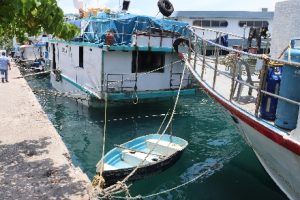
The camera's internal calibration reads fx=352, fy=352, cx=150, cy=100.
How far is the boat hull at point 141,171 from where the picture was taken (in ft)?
28.4

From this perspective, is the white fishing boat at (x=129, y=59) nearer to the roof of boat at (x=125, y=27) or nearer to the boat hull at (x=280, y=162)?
the roof of boat at (x=125, y=27)

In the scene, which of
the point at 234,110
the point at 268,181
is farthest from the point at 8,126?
the point at 268,181

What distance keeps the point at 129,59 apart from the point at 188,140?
448 centimetres

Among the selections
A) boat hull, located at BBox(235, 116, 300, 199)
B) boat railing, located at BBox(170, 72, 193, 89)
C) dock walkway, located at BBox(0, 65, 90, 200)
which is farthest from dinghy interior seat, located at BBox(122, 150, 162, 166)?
boat railing, located at BBox(170, 72, 193, 89)

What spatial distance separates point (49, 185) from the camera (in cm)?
562

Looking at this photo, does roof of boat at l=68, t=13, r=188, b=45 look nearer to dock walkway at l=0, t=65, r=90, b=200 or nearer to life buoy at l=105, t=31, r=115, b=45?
life buoy at l=105, t=31, r=115, b=45

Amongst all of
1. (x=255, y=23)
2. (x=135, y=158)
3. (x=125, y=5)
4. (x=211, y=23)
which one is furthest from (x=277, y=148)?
(x=255, y=23)

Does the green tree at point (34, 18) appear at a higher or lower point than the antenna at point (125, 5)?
lower

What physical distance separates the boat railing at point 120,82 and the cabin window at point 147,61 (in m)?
0.52

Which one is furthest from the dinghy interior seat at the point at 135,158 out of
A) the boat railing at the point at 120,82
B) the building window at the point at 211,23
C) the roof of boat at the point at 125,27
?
the building window at the point at 211,23

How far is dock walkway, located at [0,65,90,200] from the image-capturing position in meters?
5.41

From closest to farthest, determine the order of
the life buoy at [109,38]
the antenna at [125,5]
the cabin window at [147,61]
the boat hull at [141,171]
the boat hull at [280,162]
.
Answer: the boat hull at [280,162], the boat hull at [141,171], the life buoy at [109,38], the cabin window at [147,61], the antenna at [125,5]

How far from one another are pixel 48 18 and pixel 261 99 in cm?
397

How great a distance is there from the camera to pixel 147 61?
15922 mm
